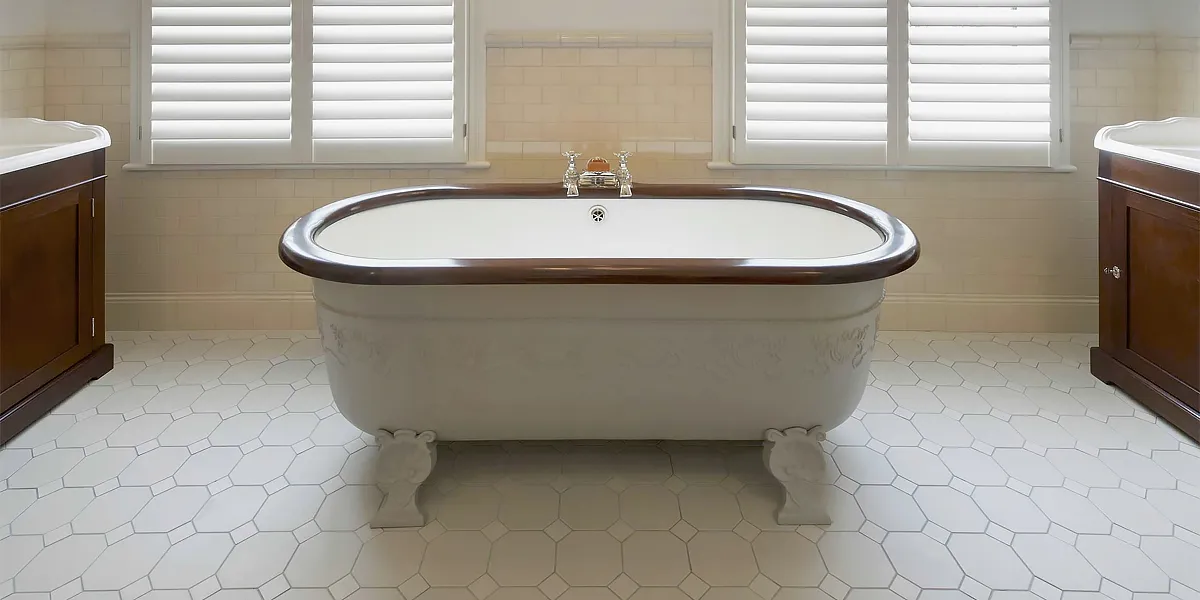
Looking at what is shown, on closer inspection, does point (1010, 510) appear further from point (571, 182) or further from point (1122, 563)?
point (571, 182)

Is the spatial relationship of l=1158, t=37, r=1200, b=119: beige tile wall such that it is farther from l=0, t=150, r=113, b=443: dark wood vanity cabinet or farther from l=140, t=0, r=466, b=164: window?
l=0, t=150, r=113, b=443: dark wood vanity cabinet

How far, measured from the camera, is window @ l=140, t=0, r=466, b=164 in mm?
3186

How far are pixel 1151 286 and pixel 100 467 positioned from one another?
10.2ft

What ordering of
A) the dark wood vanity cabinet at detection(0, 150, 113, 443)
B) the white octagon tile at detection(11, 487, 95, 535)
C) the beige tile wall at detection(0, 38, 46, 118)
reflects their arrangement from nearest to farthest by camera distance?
the white octagon tile at detection(11, 487, 95, 535) → the dark wood vanity cabinet at detection(0, 150, 113, 443) → the beige tile wall at detection(0, 38, 46, 118)

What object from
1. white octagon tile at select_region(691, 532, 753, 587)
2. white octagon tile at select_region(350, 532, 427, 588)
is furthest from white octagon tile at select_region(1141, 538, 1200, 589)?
white octagon tile at select_region(350, 532, 427, 588)

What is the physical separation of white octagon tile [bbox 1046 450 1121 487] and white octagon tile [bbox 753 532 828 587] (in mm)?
851

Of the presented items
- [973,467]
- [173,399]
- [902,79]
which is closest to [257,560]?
[173,399]

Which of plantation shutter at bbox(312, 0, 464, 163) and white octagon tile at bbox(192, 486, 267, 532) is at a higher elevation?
plantation shutter at bbox(312, 0, 464, 163)

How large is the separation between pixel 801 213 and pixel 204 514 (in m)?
1.95

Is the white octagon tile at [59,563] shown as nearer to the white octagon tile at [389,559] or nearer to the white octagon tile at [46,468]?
the white octagon tile at [46,468]

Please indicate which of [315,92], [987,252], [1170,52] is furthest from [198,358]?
[1170,52]

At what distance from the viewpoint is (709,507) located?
80.7 inches

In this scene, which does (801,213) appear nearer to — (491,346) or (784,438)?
(784,438)

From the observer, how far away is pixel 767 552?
186 centimetres
